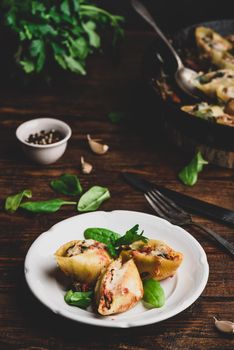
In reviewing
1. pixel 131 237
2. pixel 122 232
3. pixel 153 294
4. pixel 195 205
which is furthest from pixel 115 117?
pixel 153 294

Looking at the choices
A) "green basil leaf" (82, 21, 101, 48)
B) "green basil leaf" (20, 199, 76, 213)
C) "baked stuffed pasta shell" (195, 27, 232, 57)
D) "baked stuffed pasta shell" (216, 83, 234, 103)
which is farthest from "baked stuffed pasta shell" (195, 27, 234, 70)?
"green basil leaf" (20, 199, 76, 213)

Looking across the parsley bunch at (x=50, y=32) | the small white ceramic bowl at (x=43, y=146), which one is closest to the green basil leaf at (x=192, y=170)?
the small white ceramic bowl at (x=43, y=146)

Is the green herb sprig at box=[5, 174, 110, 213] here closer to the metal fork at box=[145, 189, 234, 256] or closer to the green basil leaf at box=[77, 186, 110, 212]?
the green basil leaf at box=[77, 186, 110, 212]

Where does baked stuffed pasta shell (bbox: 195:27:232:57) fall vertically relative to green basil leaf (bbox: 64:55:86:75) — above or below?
above

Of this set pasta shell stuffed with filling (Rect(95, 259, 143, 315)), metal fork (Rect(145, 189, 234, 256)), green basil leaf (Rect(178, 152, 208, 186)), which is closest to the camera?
pasta shell stuffed with filling (Rect(95, 259, 143, 315))

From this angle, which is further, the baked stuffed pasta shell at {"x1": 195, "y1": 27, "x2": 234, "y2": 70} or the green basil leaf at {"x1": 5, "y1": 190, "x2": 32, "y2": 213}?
the baked stuffed pasta shell at {"x1": 195, "y1": 27, "x2": 234, "y2": 70}

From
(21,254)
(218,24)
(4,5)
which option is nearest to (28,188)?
(21,254)

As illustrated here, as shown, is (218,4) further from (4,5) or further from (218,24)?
(4,5)

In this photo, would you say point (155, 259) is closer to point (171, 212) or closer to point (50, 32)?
point (171, 212)
